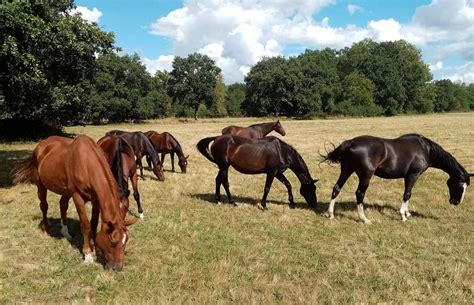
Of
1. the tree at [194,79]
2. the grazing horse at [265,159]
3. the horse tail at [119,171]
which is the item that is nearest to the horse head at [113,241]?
the horse tail at [119,171]

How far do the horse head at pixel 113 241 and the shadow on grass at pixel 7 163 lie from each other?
8.53 metres

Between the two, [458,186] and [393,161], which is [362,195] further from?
[458,186]

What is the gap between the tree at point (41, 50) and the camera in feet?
33.0

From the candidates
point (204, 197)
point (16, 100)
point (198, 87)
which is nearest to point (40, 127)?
point (16, 100)

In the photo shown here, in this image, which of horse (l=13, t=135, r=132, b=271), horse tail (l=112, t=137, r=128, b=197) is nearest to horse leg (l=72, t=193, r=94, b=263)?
horse (l=13, t=135, r=132, b=271)

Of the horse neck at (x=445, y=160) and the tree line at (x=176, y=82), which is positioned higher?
the tree line at (x=176, y=82)

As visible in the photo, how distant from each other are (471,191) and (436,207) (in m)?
2.17

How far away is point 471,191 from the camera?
1150cm

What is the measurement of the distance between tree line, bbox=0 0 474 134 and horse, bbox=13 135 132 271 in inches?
177

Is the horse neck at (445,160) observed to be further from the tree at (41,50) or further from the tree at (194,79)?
the tree at (194,79)

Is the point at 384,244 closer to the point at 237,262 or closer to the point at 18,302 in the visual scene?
the point at 237,262

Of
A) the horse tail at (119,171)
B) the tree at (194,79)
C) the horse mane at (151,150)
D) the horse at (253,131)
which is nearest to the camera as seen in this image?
the horse tail at (119,171)

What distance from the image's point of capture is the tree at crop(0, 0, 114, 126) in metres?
10.1

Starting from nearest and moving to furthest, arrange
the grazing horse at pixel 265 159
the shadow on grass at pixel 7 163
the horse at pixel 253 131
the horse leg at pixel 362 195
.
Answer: the horse leg at pixel 362 195 < the grazing horse at pixel 265 159 < the shadow on grass at pixel 7 163 < the horse at pixel 253 131
